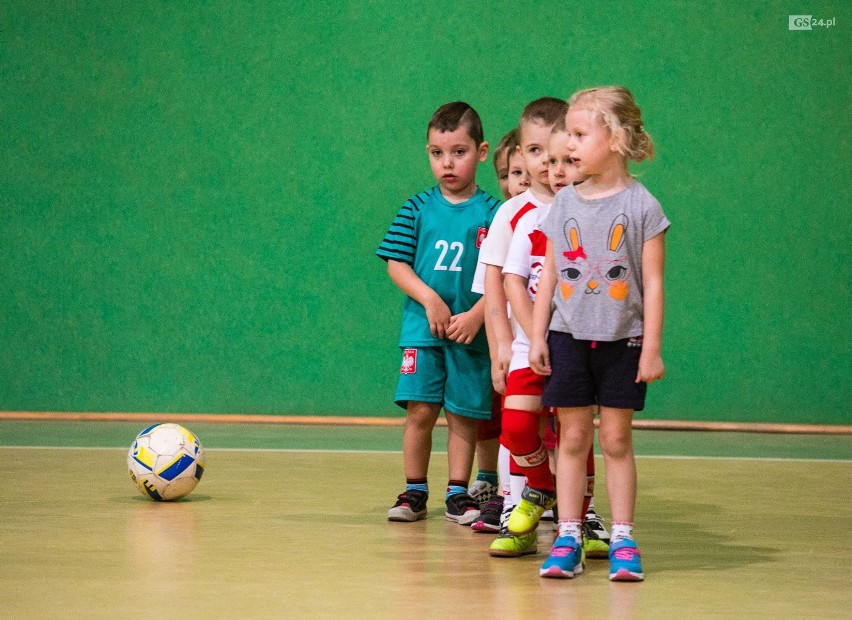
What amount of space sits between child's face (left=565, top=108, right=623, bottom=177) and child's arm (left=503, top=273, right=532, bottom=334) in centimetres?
36

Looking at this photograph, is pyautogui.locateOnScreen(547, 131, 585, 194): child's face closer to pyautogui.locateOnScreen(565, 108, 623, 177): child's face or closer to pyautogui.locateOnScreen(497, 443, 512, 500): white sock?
pyautogui.locateOnScreen(565, 108, 623, 177): child's face

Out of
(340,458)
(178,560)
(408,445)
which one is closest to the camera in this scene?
(178,560)

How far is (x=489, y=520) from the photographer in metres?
3.22

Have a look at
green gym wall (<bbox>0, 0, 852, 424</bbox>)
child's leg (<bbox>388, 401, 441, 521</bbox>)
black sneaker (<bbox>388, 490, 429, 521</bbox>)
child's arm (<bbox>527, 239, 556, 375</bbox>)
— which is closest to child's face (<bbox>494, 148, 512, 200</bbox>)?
child's leg (<bbox>388, 401, 441, 521</bbox>)

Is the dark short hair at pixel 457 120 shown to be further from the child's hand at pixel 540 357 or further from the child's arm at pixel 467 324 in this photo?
the child's hand at pixel 540 357

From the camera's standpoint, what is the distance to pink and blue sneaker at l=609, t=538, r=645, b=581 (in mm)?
2523

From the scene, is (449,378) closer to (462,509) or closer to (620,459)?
(462,509)

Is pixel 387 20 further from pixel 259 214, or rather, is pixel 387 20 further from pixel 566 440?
pixel 566 440

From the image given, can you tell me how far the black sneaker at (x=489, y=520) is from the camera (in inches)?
126

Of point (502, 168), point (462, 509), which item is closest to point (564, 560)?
point (462, 509)

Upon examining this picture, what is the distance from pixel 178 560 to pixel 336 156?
3.81 meters

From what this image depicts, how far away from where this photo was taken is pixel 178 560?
267 cm

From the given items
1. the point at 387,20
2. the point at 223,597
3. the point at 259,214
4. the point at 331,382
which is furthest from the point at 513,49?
the point at 223,597

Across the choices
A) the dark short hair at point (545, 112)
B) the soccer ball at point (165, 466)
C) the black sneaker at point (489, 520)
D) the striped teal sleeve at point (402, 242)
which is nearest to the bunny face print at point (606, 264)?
the dark short hair at point (545, 112)
